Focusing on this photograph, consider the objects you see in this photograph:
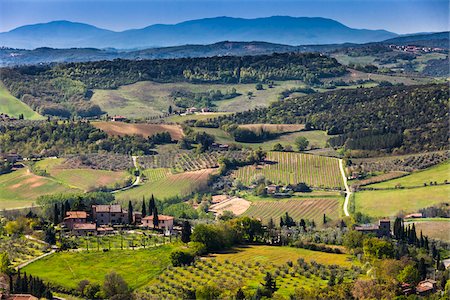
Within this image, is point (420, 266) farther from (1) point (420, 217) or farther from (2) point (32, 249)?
(2) point (32, 249)

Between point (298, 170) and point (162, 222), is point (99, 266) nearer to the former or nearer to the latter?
point (162, 222)

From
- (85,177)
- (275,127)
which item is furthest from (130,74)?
(85,177)

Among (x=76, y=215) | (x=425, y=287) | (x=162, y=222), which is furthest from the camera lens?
(x=162, y=222)

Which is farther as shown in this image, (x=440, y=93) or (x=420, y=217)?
(x=440, y=93)

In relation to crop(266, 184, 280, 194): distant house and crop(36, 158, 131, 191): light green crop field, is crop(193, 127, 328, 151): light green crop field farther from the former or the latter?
crop(36, 158, 131, 191): light green crop field

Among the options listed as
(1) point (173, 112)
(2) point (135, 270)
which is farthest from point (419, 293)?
(1) point (173, 112)

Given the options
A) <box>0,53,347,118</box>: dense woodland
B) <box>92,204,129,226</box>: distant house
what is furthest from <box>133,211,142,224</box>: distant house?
<box>0,53,347,118</box>: dense woodland
